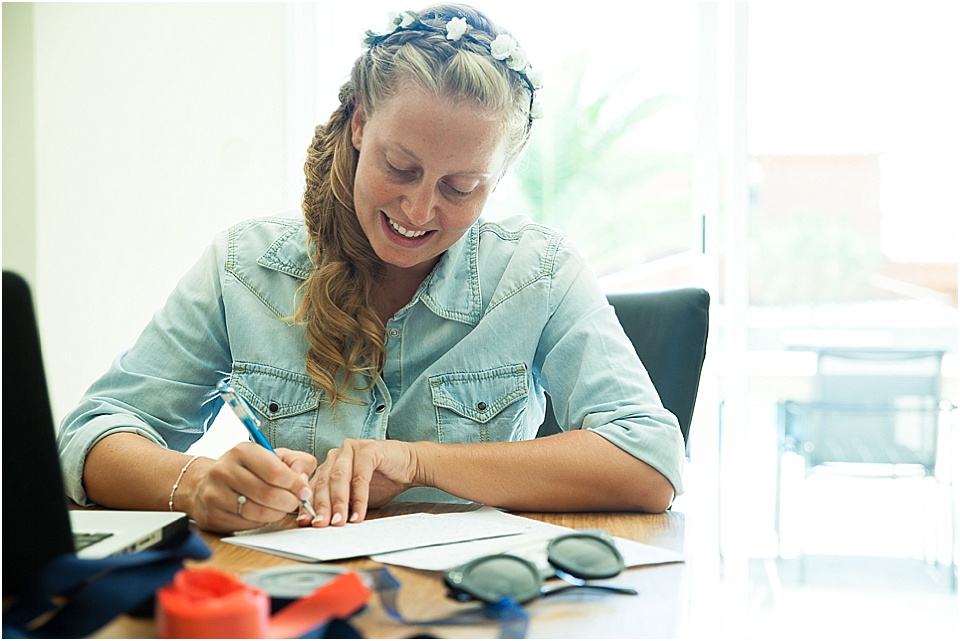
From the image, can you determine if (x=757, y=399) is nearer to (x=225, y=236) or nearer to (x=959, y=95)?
(x=959, y=95)

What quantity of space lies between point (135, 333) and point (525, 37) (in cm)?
159

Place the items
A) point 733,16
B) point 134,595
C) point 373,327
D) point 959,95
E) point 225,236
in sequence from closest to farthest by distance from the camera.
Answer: point 134,595 → point 373,327 → point 225,236 → point 733,16 → point 959,95

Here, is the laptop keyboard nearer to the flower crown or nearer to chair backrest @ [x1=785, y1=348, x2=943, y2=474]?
the flower crown

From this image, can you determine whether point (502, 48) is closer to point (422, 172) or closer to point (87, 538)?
point (422, 172)

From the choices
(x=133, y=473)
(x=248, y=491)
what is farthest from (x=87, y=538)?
(x=133, y=473)

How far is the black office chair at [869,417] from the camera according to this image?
315 centimetres

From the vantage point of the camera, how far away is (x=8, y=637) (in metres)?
0.60

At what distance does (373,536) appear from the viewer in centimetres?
92

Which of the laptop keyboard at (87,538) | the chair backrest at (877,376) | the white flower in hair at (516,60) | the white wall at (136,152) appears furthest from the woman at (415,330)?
the chair backrest at (877,376)

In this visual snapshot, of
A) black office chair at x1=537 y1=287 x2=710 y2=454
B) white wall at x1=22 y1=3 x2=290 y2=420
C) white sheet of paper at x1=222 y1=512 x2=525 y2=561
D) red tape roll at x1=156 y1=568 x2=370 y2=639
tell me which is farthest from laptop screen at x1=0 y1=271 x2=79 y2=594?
white wall at x1=22 y1=3 x2=290 y2=420

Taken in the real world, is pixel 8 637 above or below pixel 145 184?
below

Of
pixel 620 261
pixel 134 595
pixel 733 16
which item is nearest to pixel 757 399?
pixel 620 261

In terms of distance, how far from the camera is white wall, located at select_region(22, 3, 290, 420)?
116 inches

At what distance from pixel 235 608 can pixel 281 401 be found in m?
0.80
